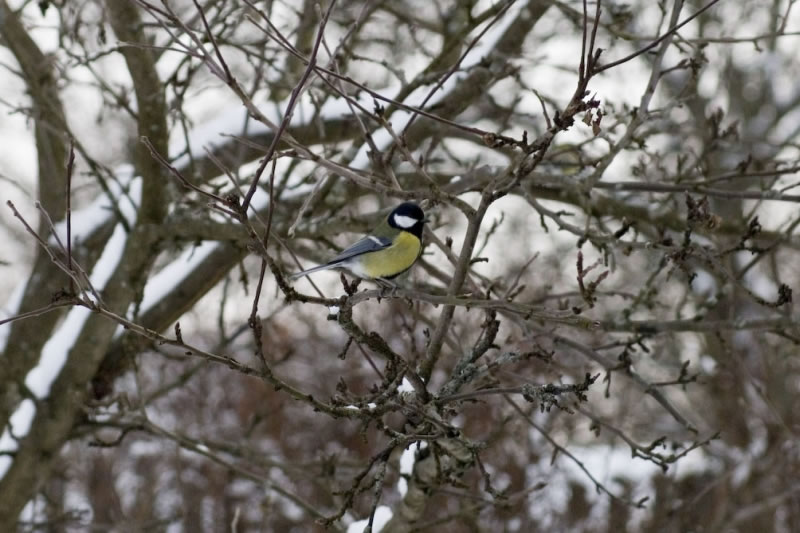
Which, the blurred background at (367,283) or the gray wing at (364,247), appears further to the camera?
the gray wing at (364,247)

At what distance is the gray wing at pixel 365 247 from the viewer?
12.4ft

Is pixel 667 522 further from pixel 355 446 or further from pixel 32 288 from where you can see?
pixel 32 288

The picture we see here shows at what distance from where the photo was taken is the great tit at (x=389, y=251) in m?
3.76

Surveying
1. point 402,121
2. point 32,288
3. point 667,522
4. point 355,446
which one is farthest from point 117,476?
point 402,121

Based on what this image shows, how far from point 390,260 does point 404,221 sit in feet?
0.74

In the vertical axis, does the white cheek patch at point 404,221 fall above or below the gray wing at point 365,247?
above

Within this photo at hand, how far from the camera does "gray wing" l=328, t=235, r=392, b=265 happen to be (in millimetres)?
3768

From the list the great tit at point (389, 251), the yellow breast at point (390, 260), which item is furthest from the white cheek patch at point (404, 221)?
the yellow breast at point (390, 260)

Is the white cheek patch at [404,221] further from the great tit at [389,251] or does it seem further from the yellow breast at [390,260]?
the yellow breast at [390,260]

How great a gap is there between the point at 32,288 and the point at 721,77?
1169 centimetres

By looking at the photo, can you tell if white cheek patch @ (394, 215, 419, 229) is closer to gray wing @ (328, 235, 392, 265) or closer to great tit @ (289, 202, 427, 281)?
great tit @ (289, 202, 427, 281)

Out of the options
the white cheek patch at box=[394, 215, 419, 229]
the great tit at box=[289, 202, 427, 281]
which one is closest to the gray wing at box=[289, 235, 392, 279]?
the great tit at box=[289, 202, 427, 281]

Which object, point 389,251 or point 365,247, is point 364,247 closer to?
point 365,247

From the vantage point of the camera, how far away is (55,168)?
5.62m
